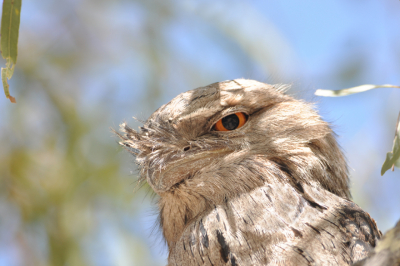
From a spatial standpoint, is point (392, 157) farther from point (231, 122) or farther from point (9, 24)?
point (9, 24)

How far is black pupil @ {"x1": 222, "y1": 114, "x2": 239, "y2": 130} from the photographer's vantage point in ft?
7.78

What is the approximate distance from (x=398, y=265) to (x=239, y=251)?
101 cm

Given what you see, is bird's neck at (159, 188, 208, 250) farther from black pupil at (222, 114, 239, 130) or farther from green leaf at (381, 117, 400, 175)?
green leaf at (381, 117, 400, 175)

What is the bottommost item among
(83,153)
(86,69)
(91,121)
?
(83,153)

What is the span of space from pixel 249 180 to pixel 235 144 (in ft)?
0.72

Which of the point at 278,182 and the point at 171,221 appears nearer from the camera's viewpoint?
the point at 278,182

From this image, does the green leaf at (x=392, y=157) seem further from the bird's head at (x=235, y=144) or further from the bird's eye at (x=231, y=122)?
the bird's eye at (x=231, y=122)

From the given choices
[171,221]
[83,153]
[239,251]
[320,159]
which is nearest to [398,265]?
[239,251]

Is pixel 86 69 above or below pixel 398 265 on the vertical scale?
above

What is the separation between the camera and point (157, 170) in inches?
89.4

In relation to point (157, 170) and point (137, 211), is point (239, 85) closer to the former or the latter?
point (157, 170)

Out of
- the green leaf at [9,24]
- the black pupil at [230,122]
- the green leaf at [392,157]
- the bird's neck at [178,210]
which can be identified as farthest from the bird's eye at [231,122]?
the green leaf at [9,24]

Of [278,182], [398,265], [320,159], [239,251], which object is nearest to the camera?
[398,265]

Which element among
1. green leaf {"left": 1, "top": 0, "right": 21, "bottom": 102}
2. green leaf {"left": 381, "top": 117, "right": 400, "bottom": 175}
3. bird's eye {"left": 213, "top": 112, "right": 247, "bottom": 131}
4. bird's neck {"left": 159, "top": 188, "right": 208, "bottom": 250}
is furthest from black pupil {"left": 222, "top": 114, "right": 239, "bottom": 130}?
green leaf {"left": 1, "top": 0, "right": 21, "bottom": 102}
